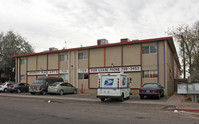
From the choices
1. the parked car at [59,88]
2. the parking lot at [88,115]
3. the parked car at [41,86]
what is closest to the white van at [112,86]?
the parking lot at [88,115]

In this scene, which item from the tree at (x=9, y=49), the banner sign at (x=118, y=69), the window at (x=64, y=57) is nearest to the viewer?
the banner sign at (x=118, y=69)

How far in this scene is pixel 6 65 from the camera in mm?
39594

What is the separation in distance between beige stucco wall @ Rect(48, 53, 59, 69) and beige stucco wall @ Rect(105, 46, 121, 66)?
8.60 metres

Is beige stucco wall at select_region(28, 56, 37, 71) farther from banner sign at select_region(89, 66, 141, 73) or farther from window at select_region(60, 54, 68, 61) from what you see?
banner sign at select_region(89, 66, 141, 73)

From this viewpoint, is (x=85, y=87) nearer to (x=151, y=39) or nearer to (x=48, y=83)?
(x=48, y=83)

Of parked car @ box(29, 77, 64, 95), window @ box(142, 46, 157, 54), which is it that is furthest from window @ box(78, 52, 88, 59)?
window @ box(142, 46, 157, 54)

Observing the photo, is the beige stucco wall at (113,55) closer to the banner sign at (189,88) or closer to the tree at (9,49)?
the banner sign at (189,88)

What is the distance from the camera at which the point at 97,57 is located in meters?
26.4

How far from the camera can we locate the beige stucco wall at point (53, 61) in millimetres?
30234

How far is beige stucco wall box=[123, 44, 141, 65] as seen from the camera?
2344 cm

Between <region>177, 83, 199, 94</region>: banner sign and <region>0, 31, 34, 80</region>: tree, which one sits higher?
<region>0, 31, 34, 80</region>: tree

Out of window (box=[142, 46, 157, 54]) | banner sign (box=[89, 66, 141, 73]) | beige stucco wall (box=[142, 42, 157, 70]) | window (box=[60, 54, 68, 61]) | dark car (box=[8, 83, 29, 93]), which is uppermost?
window (box=[142, 46, 157, 54])

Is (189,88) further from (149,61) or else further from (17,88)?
(17,88)

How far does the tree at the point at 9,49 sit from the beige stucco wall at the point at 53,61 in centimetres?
1328
